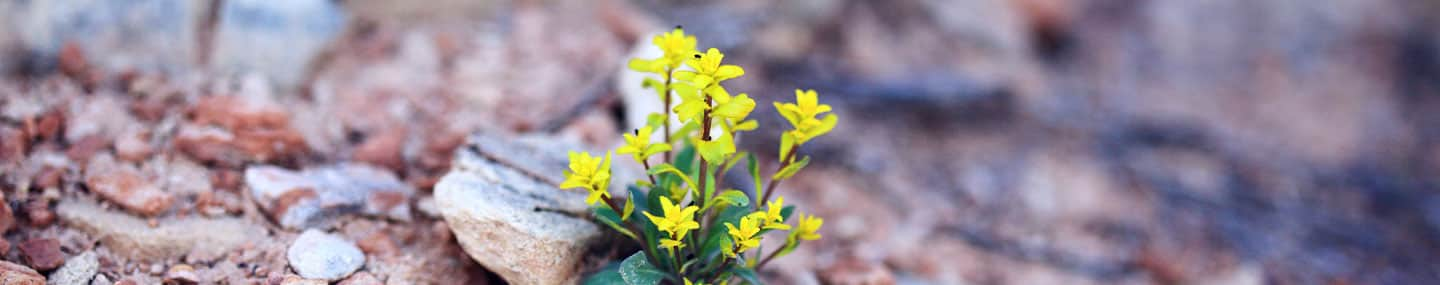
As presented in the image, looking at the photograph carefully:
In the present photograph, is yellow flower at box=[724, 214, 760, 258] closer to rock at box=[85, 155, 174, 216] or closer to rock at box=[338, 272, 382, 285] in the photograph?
rock at box=[338, 272, 382, 285]

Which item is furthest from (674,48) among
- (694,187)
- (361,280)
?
(361,280)

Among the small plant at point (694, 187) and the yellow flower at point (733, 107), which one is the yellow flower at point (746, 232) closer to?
the small plant at point (694, 187)

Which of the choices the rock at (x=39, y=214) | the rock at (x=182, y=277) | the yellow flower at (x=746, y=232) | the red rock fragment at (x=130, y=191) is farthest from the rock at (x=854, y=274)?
the rock at (x=39, y=214)

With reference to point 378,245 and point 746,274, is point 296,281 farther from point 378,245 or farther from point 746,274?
point 746,274

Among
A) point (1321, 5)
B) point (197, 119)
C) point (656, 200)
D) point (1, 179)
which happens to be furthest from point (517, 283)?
point (1321, 5)

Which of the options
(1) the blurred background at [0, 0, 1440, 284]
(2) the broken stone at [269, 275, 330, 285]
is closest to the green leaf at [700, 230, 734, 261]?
(1) the blurred background at [0, 0, 1440, 284]

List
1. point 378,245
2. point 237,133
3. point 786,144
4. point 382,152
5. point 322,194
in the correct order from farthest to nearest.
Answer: point 382,152, point 237,133, point 322,194, point 378,245, point 786,144
